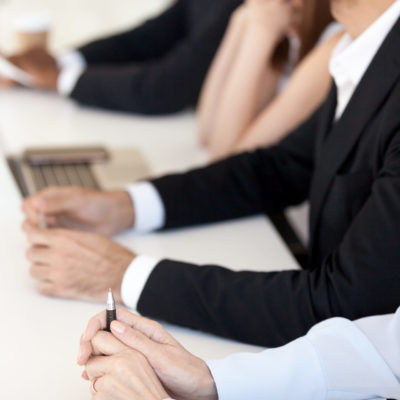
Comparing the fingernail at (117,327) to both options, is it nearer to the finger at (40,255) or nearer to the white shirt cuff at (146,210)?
the finger at (40,255)

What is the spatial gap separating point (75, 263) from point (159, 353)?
310 mm

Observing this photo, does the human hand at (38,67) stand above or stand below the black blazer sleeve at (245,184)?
above

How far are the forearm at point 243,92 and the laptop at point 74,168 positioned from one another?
215 millimetres

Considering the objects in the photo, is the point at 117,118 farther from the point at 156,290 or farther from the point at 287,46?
the point at 156,290

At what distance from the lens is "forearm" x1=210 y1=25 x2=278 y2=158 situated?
1761 millimetres

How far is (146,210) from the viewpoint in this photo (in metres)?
1.36

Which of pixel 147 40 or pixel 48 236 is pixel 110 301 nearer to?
pixel 48 236

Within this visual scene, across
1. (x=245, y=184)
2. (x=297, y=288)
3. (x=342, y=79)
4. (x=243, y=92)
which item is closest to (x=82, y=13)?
(x=243, y=92)

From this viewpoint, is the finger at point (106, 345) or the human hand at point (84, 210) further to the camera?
the human hand at point (84, 210)

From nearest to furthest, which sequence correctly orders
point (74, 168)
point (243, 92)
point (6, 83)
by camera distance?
point (74, 168), point (243, 92), point (6, 83)

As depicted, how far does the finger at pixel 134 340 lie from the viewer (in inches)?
34.0

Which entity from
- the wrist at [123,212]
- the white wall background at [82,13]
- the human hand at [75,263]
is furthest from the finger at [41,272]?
the white wall background at [82,13]

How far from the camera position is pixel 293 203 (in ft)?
5.01

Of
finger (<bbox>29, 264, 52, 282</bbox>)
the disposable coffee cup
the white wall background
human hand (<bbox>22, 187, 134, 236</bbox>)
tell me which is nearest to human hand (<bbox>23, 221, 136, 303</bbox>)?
finger (<bbox>29, 264, 52, 282</bbox>)
